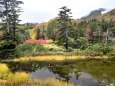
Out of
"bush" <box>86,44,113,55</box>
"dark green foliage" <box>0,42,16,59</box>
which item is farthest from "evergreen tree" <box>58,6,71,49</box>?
"dark green foliage" <box>0,42,16,59</box>

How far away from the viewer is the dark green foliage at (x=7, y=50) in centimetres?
3203

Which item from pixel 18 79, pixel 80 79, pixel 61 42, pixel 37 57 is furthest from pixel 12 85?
pixel 61 42

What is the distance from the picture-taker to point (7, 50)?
106 ft

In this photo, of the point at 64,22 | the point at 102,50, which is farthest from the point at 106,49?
the point at 64,22

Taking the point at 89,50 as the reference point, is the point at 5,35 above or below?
above

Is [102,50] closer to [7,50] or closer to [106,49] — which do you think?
[106,49]

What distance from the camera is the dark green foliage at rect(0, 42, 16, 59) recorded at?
3203 cm

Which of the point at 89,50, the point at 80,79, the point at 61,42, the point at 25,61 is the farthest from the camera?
the point at 61,42

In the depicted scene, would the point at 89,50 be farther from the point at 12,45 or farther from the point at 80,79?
the point at 80,79

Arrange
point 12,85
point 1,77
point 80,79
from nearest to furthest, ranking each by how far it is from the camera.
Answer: point 12,85 → point 1,77 → point 80,79

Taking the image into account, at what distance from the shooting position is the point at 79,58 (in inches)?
1331

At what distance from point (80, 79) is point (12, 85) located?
7985 millimetres

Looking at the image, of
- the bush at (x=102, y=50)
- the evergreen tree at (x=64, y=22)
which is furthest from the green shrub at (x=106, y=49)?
the evergreen tree at (x=64, y=22)

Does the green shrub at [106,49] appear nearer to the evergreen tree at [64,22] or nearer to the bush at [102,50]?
the bush at [102,50]
